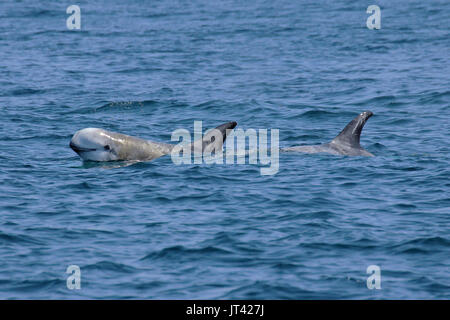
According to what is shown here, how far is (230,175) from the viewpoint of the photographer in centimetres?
1959

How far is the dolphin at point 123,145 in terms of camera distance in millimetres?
20609

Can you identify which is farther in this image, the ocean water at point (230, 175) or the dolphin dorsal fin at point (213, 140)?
the dolphin dorsal fin at point (213, 140)

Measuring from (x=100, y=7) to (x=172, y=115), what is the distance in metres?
28.0

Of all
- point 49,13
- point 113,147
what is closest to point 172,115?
point 113,147

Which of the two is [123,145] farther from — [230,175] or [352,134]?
[352,134]

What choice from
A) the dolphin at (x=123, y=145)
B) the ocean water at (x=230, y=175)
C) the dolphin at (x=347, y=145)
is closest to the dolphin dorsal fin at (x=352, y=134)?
the dolphin at (x=347, y=145)

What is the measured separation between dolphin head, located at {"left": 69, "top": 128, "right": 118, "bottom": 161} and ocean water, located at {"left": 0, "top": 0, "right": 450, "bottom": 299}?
0.61m

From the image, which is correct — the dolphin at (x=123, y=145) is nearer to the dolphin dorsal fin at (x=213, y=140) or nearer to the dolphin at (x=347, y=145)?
the dolphin dorsal fin at (x=213, y=140)

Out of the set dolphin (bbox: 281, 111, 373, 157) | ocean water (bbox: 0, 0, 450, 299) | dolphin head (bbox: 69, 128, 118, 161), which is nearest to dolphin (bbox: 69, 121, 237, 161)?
dolphin head (bbox: 69, 128, 118, 161)

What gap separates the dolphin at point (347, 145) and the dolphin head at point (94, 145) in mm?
4338

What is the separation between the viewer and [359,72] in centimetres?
3378

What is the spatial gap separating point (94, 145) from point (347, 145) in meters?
6.30
